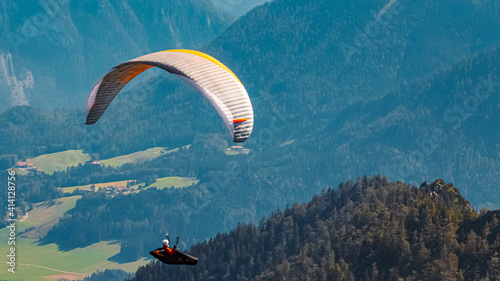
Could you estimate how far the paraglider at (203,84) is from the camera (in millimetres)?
74938

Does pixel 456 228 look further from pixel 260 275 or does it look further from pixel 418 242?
pixel 260 275

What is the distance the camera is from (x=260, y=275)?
184000mm

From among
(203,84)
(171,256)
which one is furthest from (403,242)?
(203,84)

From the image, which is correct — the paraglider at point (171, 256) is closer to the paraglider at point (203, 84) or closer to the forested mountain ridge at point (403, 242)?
the paraglider at point (203, 84)

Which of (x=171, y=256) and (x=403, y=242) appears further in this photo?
(x=403, y=242)

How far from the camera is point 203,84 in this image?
78.6 meters

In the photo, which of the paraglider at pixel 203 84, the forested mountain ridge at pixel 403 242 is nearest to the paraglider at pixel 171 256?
the paraglider at pixel 203 84

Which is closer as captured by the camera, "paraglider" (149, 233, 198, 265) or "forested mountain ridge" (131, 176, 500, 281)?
"paraglider" (149, 233, 198, 265)

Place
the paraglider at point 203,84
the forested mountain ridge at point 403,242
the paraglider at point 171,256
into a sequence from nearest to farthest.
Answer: the paraglider at point 203,84
the paraglider at point 171,256
the forested mountain ridge at point 403,242

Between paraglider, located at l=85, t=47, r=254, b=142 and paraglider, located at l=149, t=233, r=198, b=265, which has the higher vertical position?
paraglider, located at l=85, t=47, r=254, b=142

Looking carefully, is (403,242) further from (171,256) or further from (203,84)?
(203,84)

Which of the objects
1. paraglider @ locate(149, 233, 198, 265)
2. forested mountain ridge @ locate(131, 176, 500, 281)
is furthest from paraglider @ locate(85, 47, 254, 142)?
forested mountain ridge @ locate(131, 176, 500, 281)

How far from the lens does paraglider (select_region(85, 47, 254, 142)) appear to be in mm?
74938

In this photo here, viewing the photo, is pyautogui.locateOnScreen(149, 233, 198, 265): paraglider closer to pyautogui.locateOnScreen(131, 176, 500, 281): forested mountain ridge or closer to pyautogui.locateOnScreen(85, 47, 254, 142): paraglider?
pyautogui.locateOnScreen(85, 47, 254, 142): paraglider
